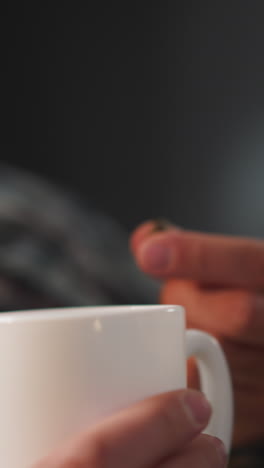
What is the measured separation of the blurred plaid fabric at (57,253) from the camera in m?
0.76

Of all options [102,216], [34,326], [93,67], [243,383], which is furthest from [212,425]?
[93,67]

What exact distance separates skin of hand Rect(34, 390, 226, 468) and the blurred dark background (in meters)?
0.61

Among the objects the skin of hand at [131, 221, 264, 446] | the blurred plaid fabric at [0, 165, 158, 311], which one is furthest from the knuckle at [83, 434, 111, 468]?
the blurred plaid fabric at [0, 165, 158, 311]

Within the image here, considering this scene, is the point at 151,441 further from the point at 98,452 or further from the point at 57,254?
the point at 57,254

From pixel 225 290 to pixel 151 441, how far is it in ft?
0.89

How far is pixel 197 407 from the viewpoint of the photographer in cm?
23

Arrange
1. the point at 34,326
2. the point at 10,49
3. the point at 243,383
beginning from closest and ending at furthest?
the point at 34,326, the point at 243,383, the point at 10,49

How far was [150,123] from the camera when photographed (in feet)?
2.75

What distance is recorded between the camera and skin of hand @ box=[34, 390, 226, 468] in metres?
0.20

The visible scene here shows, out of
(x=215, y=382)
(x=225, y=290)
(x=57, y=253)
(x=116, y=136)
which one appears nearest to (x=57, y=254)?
(x=57, y=253)

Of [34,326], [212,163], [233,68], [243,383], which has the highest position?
[233,68]

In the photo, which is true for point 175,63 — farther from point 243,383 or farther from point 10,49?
point 243,383

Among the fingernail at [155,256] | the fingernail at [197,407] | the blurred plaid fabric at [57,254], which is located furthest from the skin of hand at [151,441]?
the blurred plaid fabric at [57,254]

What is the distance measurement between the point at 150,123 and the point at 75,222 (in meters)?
0.22
